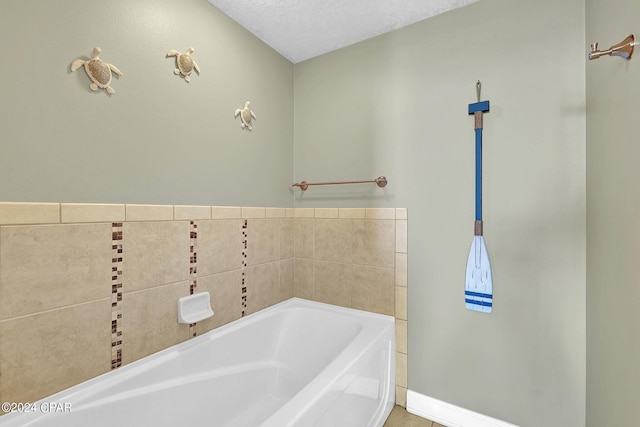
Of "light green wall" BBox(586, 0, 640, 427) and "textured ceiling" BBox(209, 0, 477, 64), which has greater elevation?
"textured ceiling" BBox(209, 0, 477, 64)

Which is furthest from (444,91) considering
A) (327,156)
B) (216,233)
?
(216,233)

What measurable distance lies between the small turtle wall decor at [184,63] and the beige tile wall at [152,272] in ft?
2.24

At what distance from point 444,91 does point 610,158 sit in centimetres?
88

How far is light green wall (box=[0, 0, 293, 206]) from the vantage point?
96 centimetres

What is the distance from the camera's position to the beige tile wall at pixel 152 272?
3.11 ft

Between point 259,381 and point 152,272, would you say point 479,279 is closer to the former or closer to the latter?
point 259,381

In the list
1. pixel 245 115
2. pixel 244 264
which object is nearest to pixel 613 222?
pixel 244 264

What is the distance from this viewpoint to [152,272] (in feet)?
4.25

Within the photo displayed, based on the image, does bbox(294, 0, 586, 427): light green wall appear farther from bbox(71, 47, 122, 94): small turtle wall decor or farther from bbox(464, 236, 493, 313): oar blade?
bbox(71, 47, 122, 94): small turtle wall decor

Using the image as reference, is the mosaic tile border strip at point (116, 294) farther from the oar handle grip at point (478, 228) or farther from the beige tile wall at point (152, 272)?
the oar handle grip at point (478, 228)

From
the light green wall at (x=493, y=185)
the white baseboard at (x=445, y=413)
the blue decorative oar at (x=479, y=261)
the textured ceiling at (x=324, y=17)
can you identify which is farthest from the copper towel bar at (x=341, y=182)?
the white baseboard at (x=445, y=413)

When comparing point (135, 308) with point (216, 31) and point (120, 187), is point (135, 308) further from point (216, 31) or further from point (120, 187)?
point (216, 31)

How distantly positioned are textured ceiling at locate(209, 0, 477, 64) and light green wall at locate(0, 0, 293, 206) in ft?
0.39

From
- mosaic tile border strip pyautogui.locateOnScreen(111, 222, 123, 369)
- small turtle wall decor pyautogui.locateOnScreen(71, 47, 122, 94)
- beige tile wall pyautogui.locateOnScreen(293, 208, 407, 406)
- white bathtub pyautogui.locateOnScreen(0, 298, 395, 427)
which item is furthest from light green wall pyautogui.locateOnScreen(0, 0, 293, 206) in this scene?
white bathtub pyautogui.locateOnScreen(0, 298, 395, 427)
